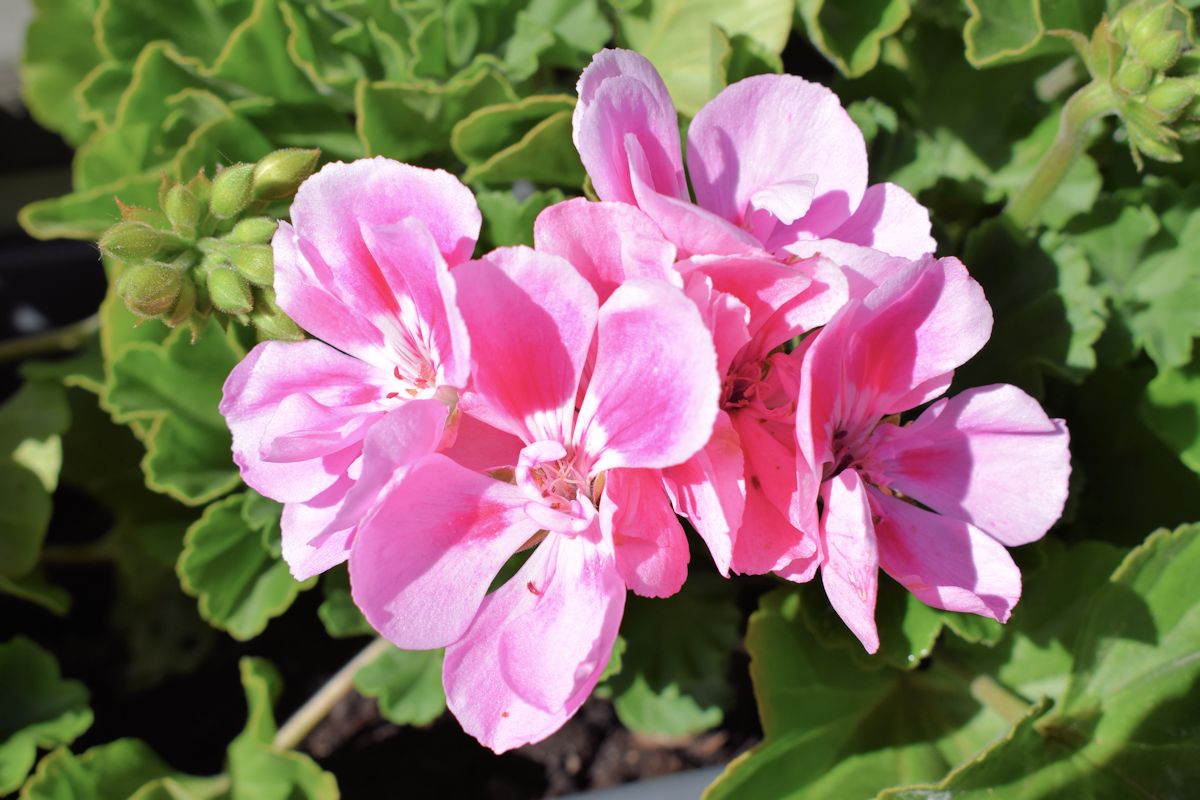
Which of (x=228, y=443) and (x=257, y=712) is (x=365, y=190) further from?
(x=257, y=712)

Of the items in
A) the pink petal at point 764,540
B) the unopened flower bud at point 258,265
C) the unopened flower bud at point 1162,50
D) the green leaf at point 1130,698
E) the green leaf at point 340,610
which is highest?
the unopened flower bud at point 1162,50

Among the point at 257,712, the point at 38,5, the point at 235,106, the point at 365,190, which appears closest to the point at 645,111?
the point at 365,190

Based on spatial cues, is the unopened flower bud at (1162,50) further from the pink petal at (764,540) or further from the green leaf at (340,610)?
the green leaf at (340,610)

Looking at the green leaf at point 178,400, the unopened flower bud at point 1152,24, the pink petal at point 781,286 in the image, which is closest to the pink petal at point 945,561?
the pink petal at point 781,286

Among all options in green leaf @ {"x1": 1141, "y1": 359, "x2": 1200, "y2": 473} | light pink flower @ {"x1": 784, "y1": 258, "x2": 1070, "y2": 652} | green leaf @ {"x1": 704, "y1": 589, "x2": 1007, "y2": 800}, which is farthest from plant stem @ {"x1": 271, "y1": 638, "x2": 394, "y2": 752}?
green leaf @ {"x1": 1141, "y1": 359, "x2": 1200, "y2": 473}

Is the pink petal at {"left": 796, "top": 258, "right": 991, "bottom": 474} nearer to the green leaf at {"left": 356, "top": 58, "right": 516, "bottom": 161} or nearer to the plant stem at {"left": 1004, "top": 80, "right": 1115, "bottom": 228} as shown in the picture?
the plant stem at {"left": 1004, "top": 80, "right": 1115, "bottom": 228}

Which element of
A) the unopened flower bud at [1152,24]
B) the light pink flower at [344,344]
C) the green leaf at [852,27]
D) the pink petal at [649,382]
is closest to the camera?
the pink petal at [649,382]
